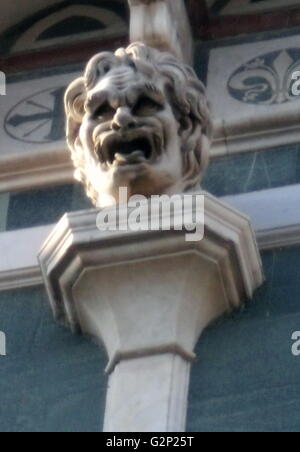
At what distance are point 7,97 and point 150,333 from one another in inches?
47.0

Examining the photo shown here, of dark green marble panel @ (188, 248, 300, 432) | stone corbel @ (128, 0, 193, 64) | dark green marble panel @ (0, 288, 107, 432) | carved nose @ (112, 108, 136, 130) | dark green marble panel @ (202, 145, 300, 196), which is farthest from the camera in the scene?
stone corbel @ (128, 0, 193, 64)

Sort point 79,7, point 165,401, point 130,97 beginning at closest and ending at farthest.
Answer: point 165,401 → point 130,97 → point 79,7

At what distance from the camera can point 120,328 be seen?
6598mm

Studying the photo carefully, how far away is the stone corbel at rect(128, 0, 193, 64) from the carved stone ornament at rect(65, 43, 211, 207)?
0.22m

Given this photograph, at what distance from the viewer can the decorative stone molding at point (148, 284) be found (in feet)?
21.5

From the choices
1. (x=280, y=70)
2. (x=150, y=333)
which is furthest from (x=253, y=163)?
(x=150, y=333)

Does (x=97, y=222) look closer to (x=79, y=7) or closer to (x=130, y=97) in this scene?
(x=130, y=97)

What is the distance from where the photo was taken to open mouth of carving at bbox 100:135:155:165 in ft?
22.3

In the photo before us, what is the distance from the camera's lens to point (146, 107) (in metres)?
6.87

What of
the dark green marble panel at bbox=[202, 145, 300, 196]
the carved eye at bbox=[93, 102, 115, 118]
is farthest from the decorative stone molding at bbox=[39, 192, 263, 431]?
the dark green marble panel at bbox=[202, 145, 300, 196]

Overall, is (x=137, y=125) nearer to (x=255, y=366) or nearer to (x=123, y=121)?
(x=123, y=121)

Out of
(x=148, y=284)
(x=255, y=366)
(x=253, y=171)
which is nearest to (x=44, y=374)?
(x=148, y=284)

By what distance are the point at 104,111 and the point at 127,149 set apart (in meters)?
0.12

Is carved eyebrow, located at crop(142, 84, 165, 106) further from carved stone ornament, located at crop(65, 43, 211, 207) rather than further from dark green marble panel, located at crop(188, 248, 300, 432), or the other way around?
dark green marble panel, located at crop(188, 248, 300, 432)
